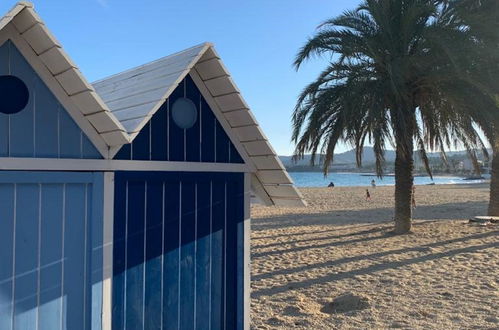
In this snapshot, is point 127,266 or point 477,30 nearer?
point 127,266

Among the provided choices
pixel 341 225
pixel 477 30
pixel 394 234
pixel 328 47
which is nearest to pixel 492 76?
pixel 477 30

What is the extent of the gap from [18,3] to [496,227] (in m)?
13.4

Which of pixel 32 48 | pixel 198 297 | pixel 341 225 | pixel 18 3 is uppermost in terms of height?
pixel 18 3

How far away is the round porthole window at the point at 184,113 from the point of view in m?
3.34

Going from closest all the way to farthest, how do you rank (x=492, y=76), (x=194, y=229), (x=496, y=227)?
(x=194, y=229) < (x=492, y=76) < (x=496, y=227)

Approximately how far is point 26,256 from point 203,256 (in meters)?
1.28

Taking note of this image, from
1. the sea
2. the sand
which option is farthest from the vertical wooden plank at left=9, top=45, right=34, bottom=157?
the sea

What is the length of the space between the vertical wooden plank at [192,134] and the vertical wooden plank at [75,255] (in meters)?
0.82

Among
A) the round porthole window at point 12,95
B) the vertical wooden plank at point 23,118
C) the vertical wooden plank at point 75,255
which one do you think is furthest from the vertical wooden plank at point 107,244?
the round porthole window at point 12,95

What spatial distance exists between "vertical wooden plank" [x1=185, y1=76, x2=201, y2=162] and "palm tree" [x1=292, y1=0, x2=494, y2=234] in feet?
24.3

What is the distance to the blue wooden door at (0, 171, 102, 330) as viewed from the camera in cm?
261

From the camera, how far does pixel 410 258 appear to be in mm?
9078

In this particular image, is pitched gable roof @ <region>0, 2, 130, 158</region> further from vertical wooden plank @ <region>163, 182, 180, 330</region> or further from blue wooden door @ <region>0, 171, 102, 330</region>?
vertical wooden plank @ <region>163, 182, 180, 330</region>

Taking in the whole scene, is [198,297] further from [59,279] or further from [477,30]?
[477,30]
